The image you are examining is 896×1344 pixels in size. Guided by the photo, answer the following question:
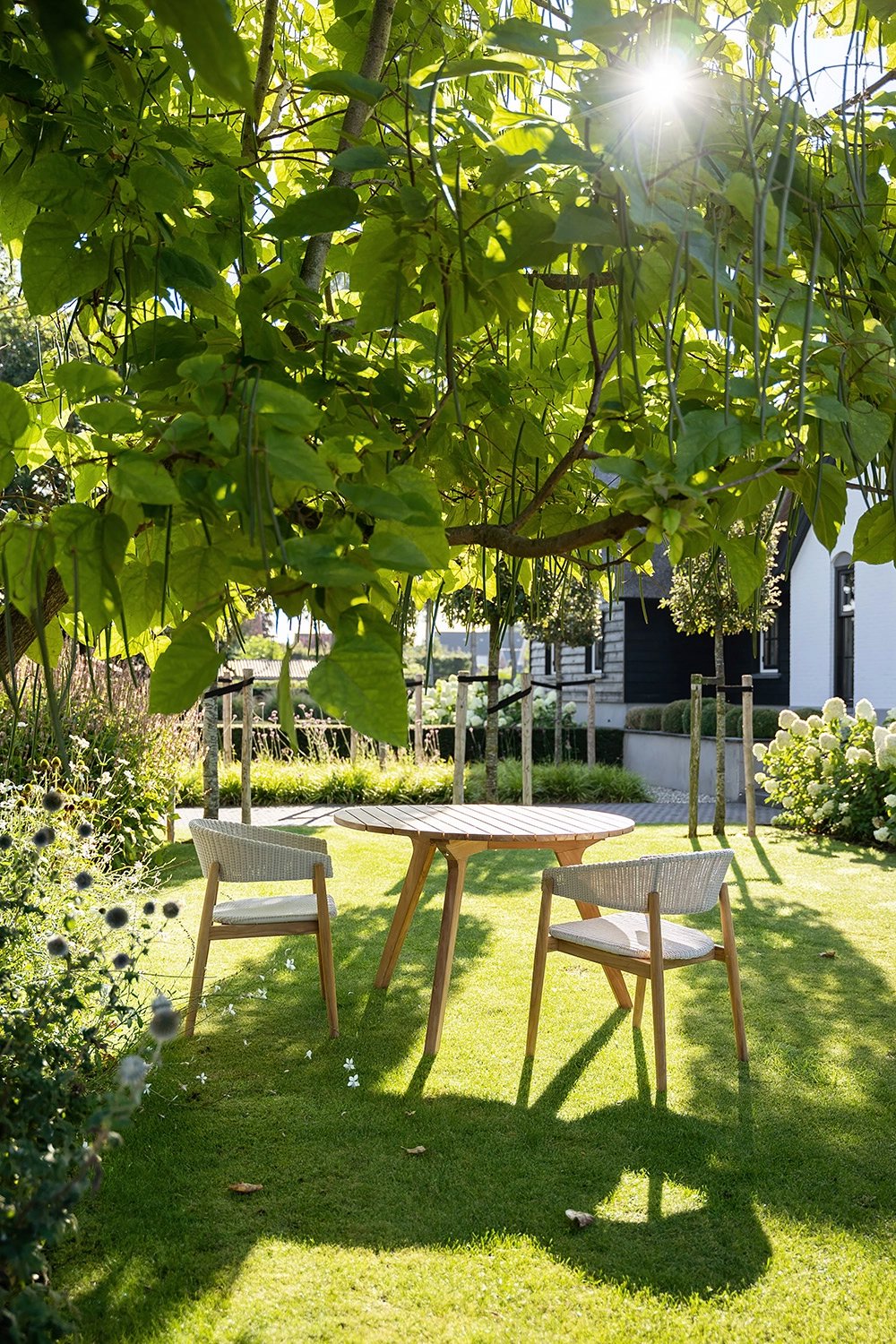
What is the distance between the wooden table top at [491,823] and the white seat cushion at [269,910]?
0.40m

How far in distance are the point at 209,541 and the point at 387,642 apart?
279 millimetres

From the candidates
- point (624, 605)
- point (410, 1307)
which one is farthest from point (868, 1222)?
point (624, 605)

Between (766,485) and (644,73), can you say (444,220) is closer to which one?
(644,73)

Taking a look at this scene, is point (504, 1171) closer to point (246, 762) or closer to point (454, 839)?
point (454, 839)

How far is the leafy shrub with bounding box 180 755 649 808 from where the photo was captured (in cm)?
1118

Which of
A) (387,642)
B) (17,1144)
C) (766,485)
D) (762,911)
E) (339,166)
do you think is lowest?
(762,911)

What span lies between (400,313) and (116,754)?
Result: 19.6 feet

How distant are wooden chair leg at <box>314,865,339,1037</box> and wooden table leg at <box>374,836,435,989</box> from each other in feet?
2.04

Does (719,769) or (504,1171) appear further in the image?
(719,769)

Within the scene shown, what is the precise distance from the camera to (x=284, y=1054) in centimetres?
371

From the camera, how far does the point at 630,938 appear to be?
360 cm

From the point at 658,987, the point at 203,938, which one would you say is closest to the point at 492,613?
the point at 658,987

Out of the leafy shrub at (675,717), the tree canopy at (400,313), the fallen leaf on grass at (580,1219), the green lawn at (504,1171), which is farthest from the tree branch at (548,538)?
the leafy shrub at (675,717)

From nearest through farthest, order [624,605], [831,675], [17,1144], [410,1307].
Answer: [17,1144] → [410,1307] → [831,675] → [624,605]
